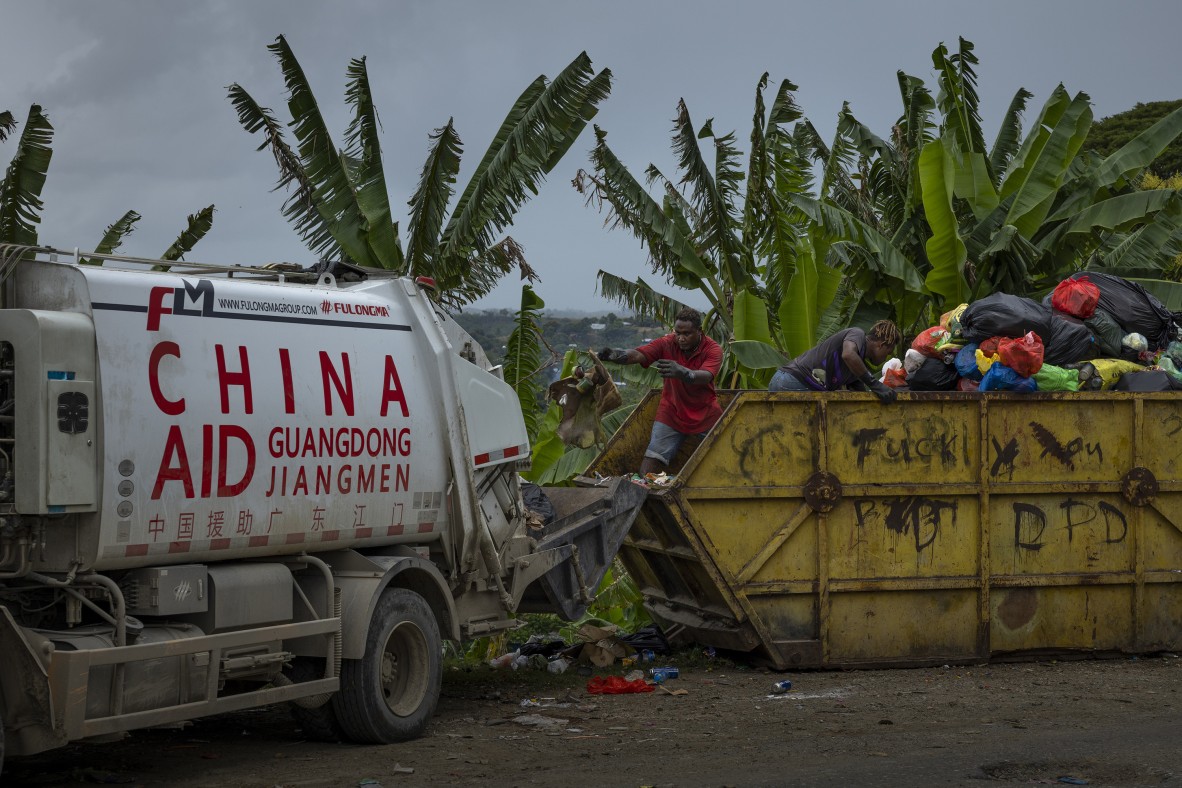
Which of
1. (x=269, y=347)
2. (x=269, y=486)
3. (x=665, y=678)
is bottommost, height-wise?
(x=665, y=678)

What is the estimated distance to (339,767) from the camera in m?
5.78

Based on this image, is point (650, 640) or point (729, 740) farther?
point (650, 640)

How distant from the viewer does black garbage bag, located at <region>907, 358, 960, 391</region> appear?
358 inches

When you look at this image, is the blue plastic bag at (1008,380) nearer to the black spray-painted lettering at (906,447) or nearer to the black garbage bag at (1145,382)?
the black spray-painted lettering at (906,447)

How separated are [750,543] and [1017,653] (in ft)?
6.57

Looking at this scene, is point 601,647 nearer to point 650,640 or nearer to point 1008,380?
point 650,640

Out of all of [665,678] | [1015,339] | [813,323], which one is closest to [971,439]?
[1015,339]

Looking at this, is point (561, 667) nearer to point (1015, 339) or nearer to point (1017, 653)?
point (1017, 653)

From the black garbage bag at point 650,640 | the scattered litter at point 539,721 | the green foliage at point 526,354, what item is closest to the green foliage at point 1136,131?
the green foliage at point 526,354

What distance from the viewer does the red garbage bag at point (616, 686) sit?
25.7 feet

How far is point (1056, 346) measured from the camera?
355 inches

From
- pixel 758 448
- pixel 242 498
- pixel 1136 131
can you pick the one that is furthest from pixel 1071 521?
pixel 1136 131

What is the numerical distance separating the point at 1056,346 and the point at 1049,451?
0.83 meters

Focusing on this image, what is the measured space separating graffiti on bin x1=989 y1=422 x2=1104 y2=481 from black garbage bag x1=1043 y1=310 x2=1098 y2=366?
0.62 metres
